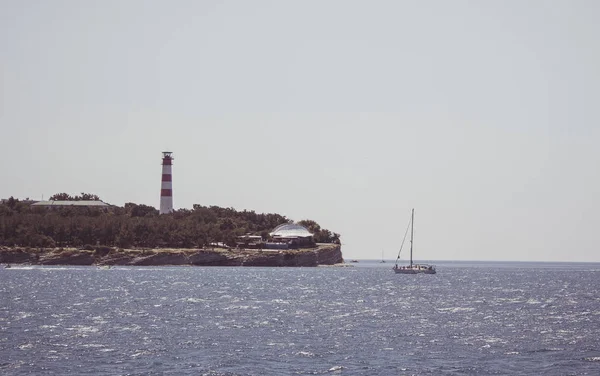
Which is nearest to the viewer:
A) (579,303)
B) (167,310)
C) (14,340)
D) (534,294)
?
(14,340)

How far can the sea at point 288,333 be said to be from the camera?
6225 cm

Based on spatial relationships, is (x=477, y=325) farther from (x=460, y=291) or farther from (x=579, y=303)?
(x=460, y=291)

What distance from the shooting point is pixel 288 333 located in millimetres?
80250

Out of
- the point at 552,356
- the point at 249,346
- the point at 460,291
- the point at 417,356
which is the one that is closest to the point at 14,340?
the point at 249,346

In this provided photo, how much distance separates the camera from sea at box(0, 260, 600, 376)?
204 feet

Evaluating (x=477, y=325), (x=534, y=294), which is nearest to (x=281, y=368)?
(x=477, y=325)

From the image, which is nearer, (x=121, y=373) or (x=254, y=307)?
(x=121, y=373)

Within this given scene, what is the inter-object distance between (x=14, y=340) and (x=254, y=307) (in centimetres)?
3947

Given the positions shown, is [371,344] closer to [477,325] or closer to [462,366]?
[462,366]

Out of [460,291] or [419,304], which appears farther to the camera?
[460,291]

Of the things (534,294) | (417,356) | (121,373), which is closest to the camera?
(121,373)

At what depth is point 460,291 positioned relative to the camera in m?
156

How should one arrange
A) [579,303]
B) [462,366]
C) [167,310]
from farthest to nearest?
[579,303] < [167,310] < [462,366]

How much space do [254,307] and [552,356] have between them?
4520 centimetres
